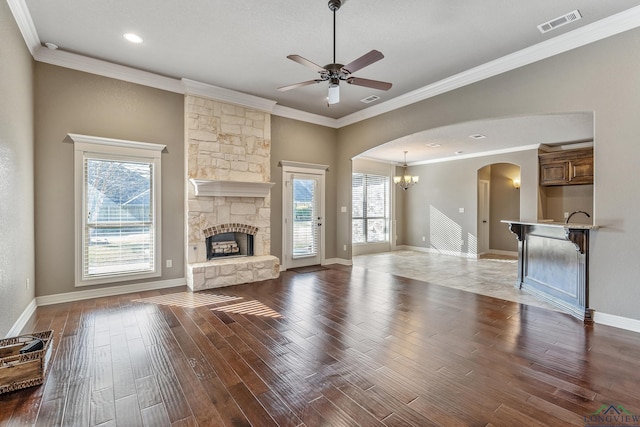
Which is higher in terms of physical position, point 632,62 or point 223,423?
point 632,62

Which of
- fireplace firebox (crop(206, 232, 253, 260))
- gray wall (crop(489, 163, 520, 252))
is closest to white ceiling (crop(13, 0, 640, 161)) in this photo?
fireplace firebox (crop(206, 232, 253, 260))

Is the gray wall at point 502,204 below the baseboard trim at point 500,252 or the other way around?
the other way around

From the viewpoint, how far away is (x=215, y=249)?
548 cm

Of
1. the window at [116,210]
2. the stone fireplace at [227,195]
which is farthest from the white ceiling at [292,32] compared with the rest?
the window at [116,210]

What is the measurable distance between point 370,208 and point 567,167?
193 inches

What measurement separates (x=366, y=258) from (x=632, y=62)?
20.1 feet

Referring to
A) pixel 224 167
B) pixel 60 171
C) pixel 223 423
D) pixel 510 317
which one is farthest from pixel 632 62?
pixel 60 171

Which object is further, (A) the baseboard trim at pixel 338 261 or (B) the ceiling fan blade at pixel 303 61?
(A) the baseboard trim at pixel 338 261

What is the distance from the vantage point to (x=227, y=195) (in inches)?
211

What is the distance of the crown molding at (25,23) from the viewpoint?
3.04 meters

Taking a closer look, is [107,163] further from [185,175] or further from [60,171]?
[185,175]

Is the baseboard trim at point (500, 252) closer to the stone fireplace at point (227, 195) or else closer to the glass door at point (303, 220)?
the glass door at point (303, 220)

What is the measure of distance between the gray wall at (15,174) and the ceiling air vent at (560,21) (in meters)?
5.47

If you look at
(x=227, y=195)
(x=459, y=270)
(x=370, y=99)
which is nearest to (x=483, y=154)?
(x=459, y=270)
